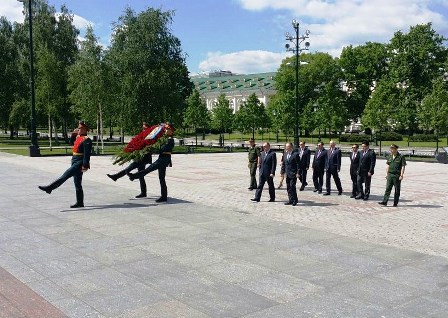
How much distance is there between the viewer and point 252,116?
6475cm

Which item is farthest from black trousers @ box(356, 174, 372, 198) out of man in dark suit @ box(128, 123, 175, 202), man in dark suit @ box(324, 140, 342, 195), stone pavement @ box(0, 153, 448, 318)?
man in dark suit @ box(128, 123, 175, 202)

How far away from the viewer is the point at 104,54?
3769 centimetres

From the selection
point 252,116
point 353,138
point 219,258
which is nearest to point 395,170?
point 219,258

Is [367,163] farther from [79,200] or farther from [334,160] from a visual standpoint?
[79,200]

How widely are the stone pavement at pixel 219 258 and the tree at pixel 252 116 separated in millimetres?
51545

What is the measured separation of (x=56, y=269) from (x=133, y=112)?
32496 millimetres

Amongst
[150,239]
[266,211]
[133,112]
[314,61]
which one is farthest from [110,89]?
[314,61]

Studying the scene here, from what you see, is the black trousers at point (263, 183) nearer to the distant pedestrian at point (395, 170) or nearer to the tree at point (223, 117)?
the distant pedestrian at point (395, 170)

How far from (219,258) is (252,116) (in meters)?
58.0

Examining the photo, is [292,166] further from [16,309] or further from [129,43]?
[129,43]

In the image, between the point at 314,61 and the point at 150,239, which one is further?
the point at 314,61

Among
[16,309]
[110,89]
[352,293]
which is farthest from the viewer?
[110,89]

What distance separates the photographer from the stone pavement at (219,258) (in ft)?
18.0

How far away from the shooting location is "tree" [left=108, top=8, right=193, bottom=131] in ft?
125
